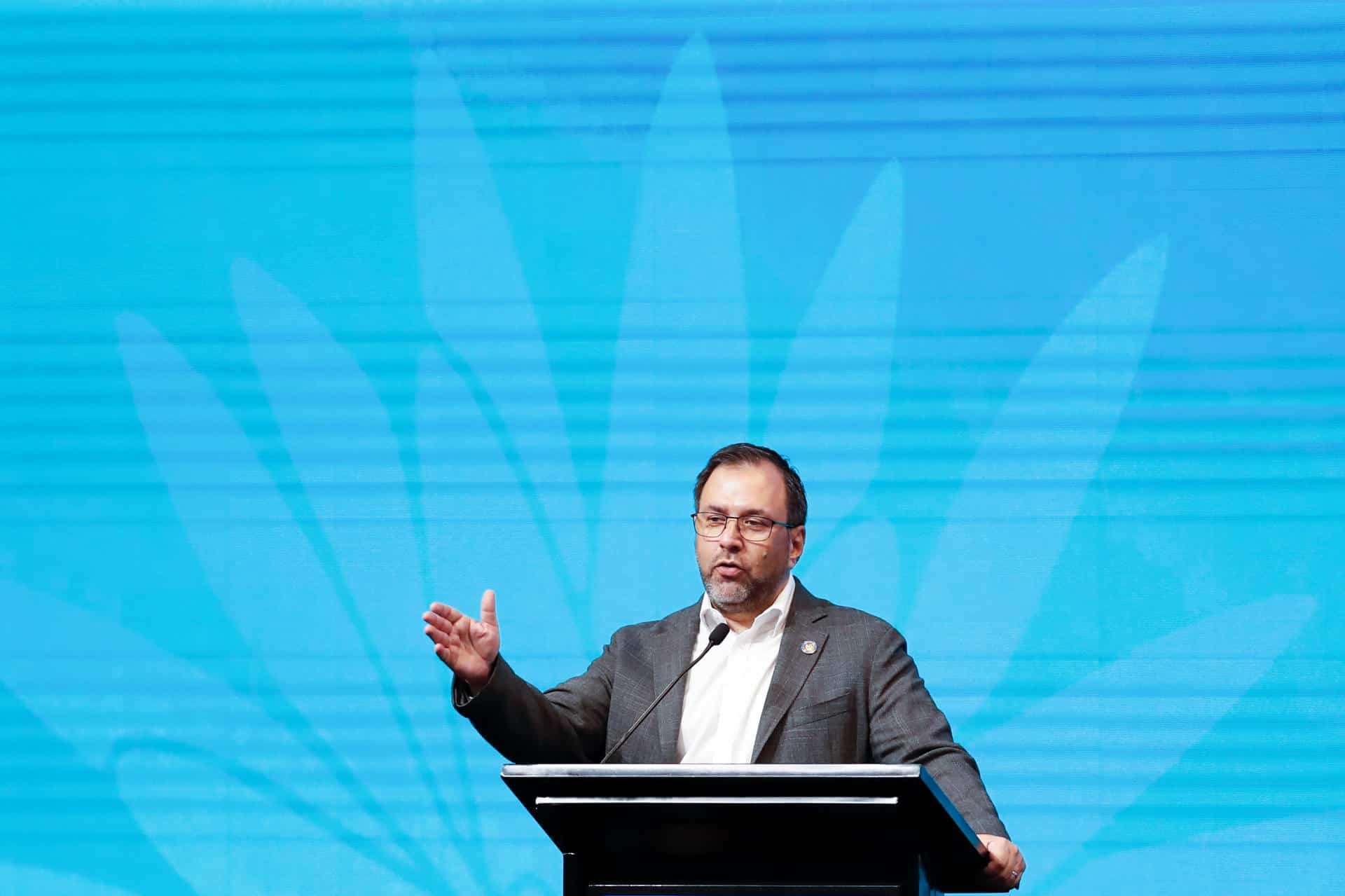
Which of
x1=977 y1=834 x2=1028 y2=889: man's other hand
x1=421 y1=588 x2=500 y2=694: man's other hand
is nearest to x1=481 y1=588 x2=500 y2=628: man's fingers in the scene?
x1=421 y1=588 x2=500 y2=694: man's other hand

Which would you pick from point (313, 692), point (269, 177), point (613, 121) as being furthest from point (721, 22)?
point (313, 692)

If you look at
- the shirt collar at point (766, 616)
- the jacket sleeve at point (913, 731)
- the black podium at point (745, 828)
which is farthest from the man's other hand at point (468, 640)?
the jacket sleeve at point (913, 731)

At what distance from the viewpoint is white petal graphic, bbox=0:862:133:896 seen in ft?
13.1

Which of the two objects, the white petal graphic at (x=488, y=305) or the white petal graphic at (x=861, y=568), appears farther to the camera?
the white petal graphic at (x=488, y=305)

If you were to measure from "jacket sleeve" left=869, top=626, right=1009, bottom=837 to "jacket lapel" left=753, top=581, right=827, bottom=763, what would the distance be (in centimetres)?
12

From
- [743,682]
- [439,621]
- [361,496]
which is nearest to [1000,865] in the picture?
[743,682]

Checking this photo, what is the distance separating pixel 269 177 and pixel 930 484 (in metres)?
1.83

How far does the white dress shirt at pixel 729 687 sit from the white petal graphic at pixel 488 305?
0.95 metres

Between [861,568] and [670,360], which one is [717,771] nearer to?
[861,568]

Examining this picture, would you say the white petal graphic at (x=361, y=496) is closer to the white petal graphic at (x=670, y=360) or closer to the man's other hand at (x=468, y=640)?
the white petal graphic at (x=670, y=360)

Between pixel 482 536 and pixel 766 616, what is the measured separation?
113 centimetres

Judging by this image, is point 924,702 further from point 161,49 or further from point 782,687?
point 161,49

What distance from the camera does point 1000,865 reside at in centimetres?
246

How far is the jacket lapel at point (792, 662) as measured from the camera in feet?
9.53
